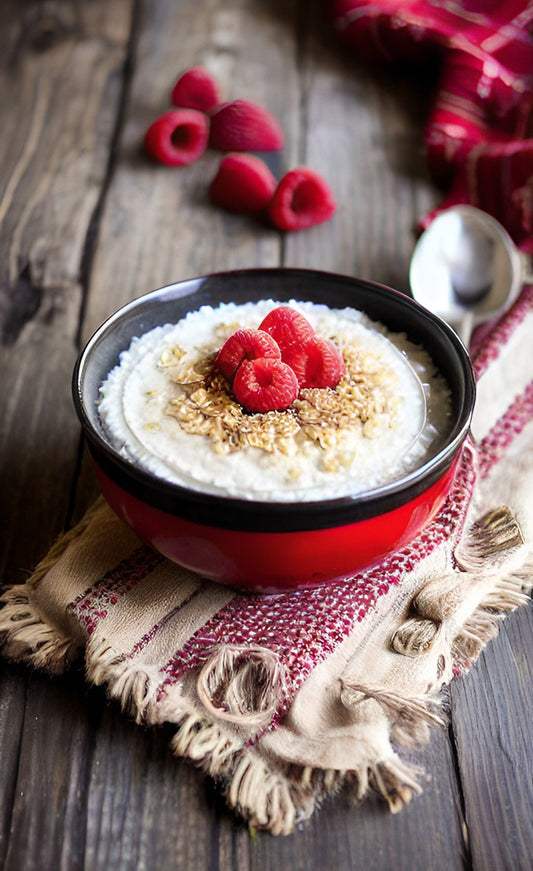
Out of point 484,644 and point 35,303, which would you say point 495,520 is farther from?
point 35,303

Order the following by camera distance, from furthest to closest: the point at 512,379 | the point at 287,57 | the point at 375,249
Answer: the point at 287,57, the point at 375,249, the point at 512,379

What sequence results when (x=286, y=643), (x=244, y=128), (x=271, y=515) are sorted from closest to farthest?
(x=271, y=515), (x=286, y=643), (x=244, y=128)

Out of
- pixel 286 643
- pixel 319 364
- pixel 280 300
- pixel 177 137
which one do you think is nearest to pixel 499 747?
pixel 286 643

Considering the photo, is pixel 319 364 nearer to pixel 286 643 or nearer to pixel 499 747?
pixel 286 643

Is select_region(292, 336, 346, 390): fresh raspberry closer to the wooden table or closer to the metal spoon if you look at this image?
the wooden table

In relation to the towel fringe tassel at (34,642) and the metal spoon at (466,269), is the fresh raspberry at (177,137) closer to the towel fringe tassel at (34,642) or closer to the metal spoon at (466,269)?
the metal spoon at (466,269)

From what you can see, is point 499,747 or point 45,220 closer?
point 499,747

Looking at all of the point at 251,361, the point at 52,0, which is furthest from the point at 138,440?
the point at 52,0
